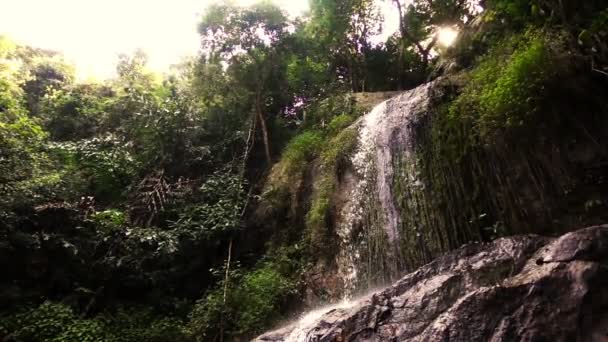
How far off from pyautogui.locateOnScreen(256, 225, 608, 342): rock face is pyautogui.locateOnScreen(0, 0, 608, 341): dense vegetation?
121 centimetres

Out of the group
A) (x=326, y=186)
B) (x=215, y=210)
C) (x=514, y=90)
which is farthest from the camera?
(x=215, y=210)

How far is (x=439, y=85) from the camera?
729 cm

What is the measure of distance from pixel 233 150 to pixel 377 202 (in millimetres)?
5190

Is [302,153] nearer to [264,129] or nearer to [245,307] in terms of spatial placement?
[264,129]

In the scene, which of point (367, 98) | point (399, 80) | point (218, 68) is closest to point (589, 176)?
point (367, 98)

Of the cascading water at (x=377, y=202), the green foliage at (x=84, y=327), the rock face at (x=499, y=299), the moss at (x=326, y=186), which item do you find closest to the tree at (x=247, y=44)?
the moss at (x=326, y=186)

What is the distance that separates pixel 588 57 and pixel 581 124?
0.85 metres

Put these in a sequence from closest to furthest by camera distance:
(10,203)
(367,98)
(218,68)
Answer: (10,203) < (367,98) < (218,68)

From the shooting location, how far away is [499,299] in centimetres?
360

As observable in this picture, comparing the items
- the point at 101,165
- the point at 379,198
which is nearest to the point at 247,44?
the point at 101,165

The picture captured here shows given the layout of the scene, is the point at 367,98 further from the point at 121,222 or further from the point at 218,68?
the point at 121,222

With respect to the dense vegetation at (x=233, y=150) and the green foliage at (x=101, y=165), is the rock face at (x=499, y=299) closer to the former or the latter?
the dense vegetation at (x=233, y=150)

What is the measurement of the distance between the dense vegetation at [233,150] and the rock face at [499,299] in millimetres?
1209

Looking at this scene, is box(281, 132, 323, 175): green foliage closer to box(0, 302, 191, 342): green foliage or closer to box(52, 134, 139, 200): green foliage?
box(52, 134, 139, 200): green foliage
